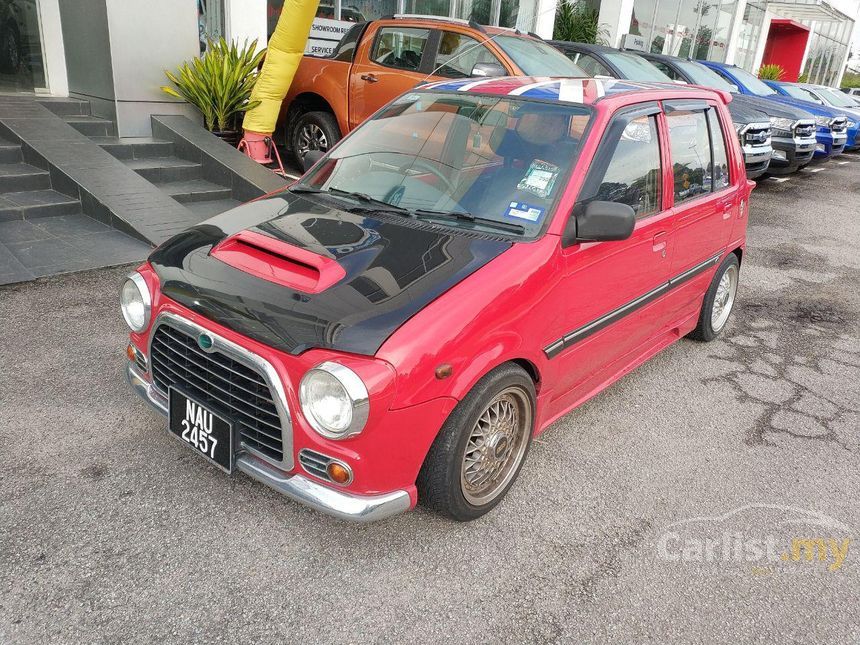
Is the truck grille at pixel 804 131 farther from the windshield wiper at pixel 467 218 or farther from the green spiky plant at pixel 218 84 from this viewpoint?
the windshield wiper at pixel 467 218

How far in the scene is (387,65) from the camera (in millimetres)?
7934

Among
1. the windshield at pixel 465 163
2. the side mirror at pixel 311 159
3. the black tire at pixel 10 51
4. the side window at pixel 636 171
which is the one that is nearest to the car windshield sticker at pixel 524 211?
the windshield at pixel 465 163

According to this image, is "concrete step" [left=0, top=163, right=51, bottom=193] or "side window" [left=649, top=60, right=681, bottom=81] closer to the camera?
"concrete step" [left=0, top=163, right=51, bottom=193]

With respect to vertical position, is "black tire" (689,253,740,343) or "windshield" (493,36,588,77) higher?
"windshield" (493,36,588,77)

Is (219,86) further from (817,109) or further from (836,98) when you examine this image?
(836,98)

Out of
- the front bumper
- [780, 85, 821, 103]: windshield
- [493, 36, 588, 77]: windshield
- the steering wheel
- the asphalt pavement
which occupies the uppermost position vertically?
[493, 36, 588, 77]: windshield

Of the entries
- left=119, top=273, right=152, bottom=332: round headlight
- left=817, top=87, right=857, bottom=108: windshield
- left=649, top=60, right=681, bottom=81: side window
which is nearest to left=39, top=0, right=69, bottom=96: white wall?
left=119, top=273, right=152, bottom=332: round headlight

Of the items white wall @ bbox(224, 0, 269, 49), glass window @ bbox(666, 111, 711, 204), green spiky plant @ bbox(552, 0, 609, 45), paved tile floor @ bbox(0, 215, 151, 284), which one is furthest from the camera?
green spiky plant @ bbox(552, 0, 609, 45)

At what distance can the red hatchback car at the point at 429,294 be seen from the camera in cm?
245

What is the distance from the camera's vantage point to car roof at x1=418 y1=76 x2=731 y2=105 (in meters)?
3.48

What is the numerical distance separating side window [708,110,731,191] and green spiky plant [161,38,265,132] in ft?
16.9

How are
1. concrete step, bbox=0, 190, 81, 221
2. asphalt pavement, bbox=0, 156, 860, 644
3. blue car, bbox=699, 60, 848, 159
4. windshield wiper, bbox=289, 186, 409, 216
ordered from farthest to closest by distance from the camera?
blue car, bbox=699, 60, 848, 159 → concrete step, bbox=0, 190, 81, 221 → windshield wiper, bbox=289, 186, 409, 216 → asphalt pavement, bbox=0, 156, 860, 644

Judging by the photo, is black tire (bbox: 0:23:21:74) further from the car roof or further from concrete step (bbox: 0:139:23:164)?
the car roof

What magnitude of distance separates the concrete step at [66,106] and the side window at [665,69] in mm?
9014
